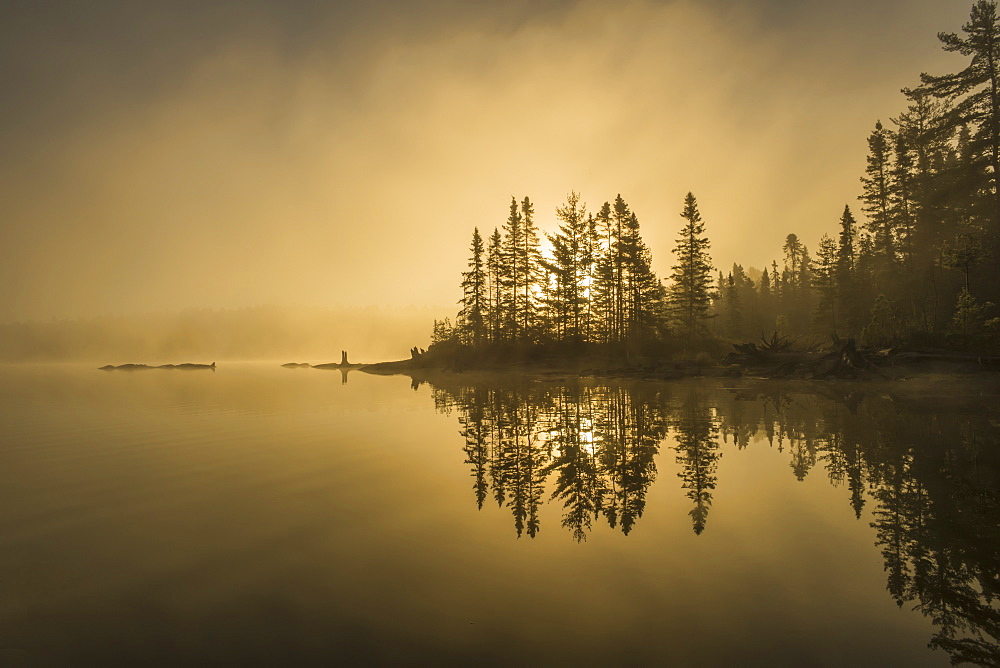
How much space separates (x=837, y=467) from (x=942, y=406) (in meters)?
12.3

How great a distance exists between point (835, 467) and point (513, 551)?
7501 millimetres

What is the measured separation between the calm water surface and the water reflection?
49 mm

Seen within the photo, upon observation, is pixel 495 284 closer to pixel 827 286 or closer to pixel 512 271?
pixel 512 271

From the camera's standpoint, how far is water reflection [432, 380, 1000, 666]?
5.02 meters

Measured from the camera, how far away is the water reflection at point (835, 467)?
5.02 metres

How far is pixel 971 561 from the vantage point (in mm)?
5344

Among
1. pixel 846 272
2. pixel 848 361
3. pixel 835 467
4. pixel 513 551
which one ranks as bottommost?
pixel 513 551

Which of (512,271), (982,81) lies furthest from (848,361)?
(512,271)

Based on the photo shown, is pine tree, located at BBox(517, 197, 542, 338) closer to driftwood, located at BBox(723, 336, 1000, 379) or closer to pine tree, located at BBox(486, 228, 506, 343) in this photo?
pine tree, located at BBox(486, 228, 506, 343)

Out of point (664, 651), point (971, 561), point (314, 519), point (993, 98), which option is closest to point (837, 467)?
point (971, 561)

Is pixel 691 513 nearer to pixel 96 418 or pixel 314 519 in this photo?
pixel 314 519

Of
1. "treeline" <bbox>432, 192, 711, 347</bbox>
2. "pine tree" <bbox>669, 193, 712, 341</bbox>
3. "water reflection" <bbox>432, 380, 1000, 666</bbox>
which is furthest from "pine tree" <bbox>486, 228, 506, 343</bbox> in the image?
"water reflection" <bbox>432, 380, 1000, 666</bbox>

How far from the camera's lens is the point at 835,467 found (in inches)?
379

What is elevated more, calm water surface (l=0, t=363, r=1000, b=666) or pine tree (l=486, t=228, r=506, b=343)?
pine tree (l=486, t=228, r=506, b=343)
